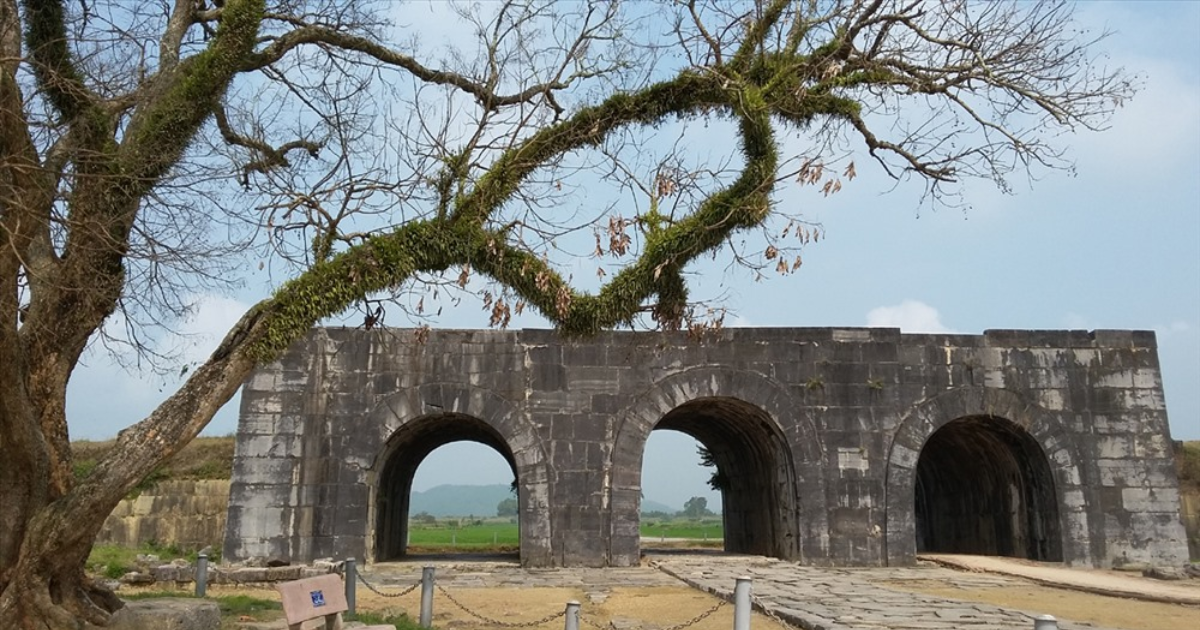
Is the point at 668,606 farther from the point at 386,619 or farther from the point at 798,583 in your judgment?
the point at 386,619

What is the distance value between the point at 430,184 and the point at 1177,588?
11.5 m

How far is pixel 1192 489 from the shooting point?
61.1 ft

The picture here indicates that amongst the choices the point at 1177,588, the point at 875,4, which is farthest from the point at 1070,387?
the point at 875,4

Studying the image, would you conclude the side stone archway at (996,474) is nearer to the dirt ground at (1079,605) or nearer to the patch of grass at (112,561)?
the dirt ground at (1079,605)

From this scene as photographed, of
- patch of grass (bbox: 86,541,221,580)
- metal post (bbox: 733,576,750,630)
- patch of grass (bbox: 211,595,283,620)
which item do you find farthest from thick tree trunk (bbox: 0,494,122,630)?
patch of grass (bbox: 86,541,221,580)

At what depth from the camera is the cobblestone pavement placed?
906 centimetres

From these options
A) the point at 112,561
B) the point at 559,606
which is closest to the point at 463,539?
the point at 112,561

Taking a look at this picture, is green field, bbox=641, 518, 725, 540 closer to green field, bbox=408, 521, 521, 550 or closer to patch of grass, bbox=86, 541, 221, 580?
green field, bbox=408, 521, 521, 550

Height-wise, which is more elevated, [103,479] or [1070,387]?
[1070,387]

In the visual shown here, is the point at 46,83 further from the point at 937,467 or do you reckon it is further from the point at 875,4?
the point at 937,467

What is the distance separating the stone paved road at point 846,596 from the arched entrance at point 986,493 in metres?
2.52

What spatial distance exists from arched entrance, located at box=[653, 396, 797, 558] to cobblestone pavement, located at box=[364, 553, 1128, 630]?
2.91 feet

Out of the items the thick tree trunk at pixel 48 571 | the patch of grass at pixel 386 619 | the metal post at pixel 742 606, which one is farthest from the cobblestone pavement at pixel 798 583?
the thick tree trunk at pixel 48 571

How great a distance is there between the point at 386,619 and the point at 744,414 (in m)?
8.37
